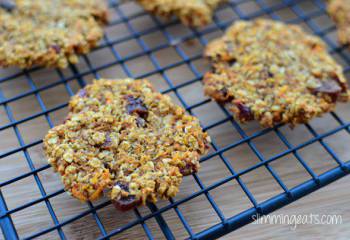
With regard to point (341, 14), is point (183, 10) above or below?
above

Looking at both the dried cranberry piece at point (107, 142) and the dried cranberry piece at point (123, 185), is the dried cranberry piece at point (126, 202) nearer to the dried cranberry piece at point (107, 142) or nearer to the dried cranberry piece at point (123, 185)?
the dried cranberry piece at point (123, 185)

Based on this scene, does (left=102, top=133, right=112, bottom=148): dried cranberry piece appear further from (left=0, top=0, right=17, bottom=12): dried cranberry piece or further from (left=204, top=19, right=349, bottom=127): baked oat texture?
(left=0, top=0, right=17, bottom=12): dried cranberry piece

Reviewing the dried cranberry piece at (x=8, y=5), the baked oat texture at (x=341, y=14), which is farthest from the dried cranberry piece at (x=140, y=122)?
the baked oat texture at (x=341, y=14)

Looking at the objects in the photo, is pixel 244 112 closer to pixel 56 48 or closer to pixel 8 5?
pixel 56 48

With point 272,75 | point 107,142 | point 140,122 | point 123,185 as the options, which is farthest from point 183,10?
A: point 123,185

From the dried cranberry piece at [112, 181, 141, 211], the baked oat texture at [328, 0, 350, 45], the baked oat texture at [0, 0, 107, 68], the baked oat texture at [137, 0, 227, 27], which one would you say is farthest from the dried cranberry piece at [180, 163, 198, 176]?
the baked oat texture at [328, 0, 350, 45]

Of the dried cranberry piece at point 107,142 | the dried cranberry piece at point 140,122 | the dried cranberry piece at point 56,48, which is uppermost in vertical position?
the dried cranberry piece at point 56,48
